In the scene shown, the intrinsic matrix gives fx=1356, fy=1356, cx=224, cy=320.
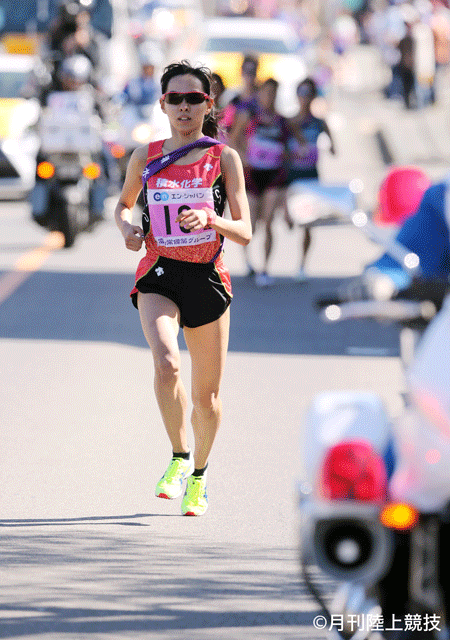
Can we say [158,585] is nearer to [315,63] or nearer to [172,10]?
[315,63]

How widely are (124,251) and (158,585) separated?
10.6 meters

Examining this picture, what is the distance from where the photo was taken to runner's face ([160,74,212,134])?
542 centimetres

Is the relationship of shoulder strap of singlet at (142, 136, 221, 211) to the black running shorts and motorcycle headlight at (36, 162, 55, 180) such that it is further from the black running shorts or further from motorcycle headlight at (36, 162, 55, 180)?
motorcycle headlight at (36, 162, 55, 180)

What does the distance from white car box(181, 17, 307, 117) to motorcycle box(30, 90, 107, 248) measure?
34.7 ft

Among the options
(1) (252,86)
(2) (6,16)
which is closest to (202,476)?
(1) (252,86)

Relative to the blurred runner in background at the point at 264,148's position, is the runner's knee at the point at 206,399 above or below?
above

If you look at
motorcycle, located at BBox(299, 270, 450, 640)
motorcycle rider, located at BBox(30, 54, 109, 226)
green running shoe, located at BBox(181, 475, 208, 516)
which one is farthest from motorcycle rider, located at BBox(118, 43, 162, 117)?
motorcycle, located at BBox(299, 270, 450, 640)

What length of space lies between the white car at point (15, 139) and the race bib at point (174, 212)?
1312 cm

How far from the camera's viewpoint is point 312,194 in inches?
130

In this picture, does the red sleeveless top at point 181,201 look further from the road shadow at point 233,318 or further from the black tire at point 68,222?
the black tire at point 68,222

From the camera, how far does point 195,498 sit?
5.63 metres

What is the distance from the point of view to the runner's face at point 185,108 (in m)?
5.42

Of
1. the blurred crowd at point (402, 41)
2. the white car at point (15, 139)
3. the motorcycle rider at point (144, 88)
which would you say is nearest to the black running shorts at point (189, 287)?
the motorcycle rider at point (144, 88)

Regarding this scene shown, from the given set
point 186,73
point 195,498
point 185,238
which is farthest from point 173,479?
point 186,73
